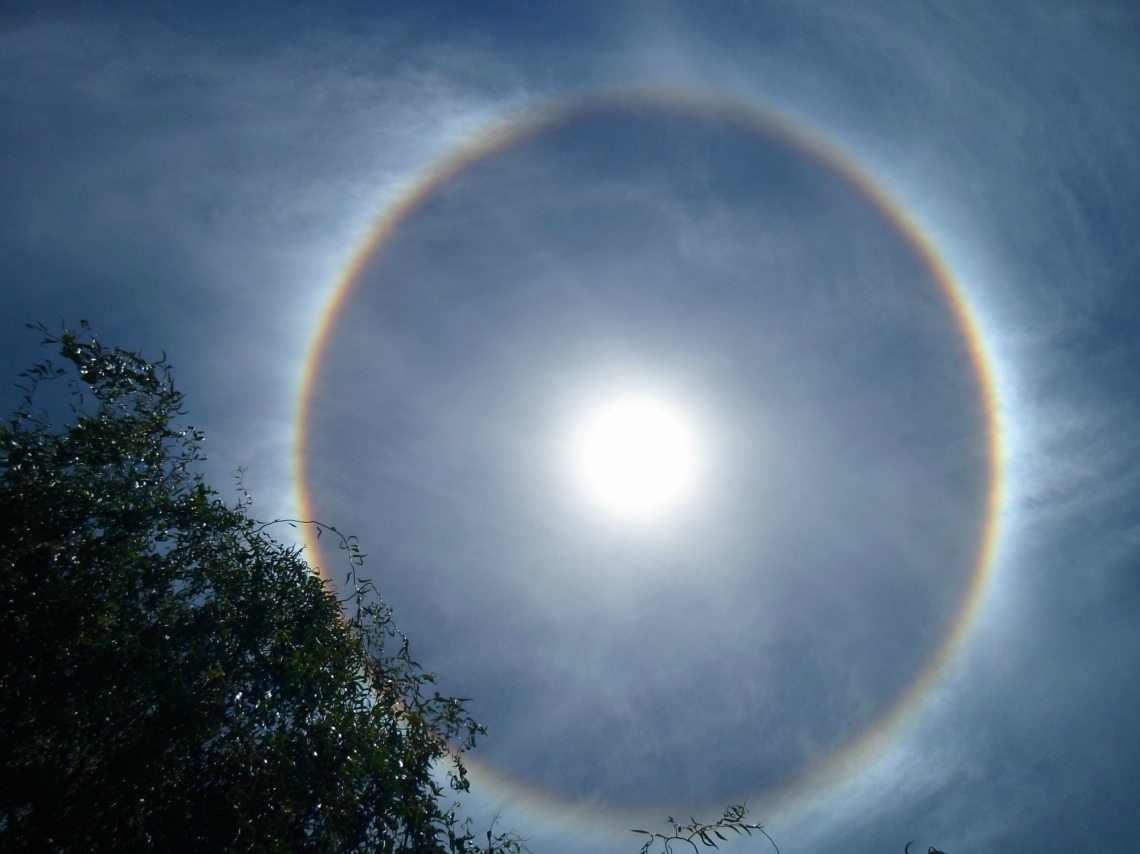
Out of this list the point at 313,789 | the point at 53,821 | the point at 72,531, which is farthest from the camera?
the point at 72,531

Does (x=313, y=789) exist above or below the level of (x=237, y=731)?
below

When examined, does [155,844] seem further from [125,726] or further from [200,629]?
[200,629]

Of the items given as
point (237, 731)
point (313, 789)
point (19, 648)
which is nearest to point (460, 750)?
point (313, 789)

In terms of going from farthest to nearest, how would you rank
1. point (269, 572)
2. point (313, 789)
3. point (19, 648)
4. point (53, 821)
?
point (269, 572) < point (313, 789) < point (19, 648) < point (53, 821)

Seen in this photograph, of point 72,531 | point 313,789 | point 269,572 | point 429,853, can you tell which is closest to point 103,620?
point 72,531

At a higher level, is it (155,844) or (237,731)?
(237,731)

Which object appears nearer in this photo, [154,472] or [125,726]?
[125,726]

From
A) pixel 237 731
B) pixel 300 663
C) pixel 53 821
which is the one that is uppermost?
pixel 300 663

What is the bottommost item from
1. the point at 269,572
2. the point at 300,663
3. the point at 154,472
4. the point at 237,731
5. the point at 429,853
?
the point at 429,853

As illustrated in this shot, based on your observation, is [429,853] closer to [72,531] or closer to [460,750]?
[460,750]
